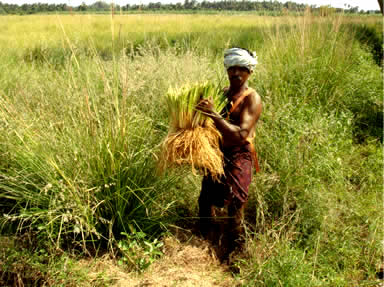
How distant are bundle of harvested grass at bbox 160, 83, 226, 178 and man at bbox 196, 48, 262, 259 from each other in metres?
0.08

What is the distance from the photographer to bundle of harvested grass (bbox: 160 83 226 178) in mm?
2521

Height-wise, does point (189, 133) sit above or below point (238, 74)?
below

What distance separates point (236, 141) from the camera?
8.96ft

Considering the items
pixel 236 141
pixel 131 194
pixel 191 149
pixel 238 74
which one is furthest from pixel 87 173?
pixel 238 74

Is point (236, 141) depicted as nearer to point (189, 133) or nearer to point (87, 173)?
point (189, 133)

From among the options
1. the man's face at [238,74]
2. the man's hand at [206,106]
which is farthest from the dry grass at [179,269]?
the man's face at [238,74]

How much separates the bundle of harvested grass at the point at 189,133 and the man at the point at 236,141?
81mm

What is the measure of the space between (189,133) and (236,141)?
1.28 ft

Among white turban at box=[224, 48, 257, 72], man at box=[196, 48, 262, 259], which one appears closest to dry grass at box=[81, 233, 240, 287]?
man at box=[196, 48, 262, 259]

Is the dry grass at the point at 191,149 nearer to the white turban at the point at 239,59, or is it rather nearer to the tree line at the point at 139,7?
the white turban at the point at 239,59

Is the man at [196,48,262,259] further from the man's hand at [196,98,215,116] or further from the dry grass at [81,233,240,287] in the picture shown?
the dry grass at [81,233,240,287]

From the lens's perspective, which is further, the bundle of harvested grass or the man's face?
the man's face

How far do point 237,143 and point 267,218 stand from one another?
0.99 meters

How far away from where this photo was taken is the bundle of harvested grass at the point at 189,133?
2.52 m
